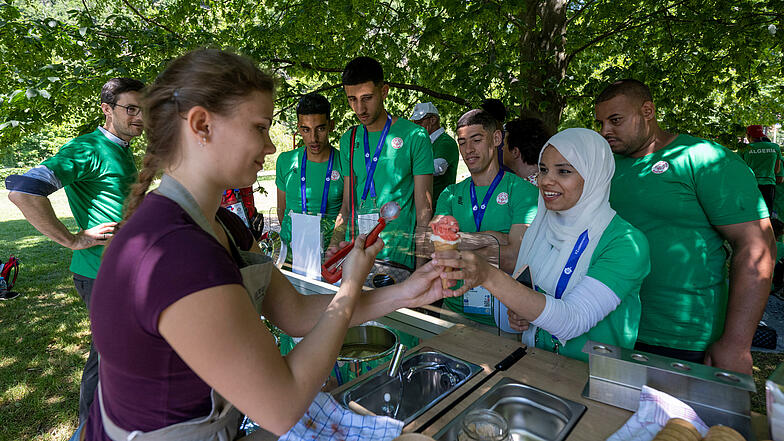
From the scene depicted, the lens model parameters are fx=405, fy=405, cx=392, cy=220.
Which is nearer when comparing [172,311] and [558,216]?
[172,311]

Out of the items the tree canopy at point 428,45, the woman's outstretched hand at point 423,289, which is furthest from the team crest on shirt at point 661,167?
the tree canopy at point 428,45

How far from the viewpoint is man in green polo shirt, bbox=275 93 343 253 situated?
14.3 ft

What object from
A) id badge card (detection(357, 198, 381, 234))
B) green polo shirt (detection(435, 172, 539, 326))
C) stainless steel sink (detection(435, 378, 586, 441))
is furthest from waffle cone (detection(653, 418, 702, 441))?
green polo shirt (detection(435, 172, 539, 326))

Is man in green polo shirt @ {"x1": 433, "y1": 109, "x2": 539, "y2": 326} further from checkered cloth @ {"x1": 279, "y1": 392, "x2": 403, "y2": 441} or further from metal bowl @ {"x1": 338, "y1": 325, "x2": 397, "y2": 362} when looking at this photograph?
checkered cloth @ {"x1": 279, "y1": 392, "x2": 403, "y2": 441}

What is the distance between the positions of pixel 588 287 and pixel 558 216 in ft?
1.67

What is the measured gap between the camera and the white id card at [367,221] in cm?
259

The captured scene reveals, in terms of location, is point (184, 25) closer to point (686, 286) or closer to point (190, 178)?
point (190, 178)

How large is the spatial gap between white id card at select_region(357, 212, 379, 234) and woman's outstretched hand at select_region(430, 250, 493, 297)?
840mm

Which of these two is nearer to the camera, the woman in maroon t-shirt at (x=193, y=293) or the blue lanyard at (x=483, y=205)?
the woman in maroon t-shirt at (x=193, y=293)

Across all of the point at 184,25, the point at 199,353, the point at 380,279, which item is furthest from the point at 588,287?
the point at 184,25

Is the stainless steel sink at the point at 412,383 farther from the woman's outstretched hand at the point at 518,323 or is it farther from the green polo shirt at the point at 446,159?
the green polo shirt at the point at 446,159

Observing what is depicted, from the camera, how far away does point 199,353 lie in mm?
932

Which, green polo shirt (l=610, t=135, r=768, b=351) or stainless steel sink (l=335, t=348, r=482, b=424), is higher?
green polo shirt (l=610, t=135, r=768, b=351)

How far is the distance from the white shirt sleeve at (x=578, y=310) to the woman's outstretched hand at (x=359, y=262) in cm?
96
